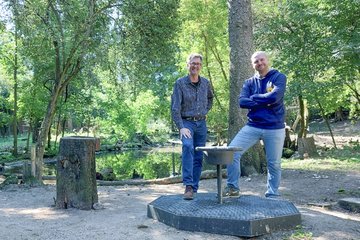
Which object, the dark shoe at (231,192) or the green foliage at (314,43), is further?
the green foliage at (314,43)

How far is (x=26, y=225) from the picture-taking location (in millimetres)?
4473

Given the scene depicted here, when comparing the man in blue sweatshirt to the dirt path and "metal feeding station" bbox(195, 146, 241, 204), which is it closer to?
"metal feeding station" bbox(195, 146, 241, 204)

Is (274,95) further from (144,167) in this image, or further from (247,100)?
(144,167)

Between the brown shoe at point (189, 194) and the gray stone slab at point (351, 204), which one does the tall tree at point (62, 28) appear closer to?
the brown shoe at point (189, 194)

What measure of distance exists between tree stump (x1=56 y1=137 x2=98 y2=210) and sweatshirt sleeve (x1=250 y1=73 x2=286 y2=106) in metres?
2.21

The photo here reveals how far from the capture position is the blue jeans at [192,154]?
15.5 feet

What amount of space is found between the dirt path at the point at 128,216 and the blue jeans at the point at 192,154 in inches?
26.5

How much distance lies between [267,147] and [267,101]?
56 cm

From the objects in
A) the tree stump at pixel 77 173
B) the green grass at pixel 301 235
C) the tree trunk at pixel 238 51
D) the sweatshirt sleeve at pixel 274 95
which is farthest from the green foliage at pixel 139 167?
the green grass at pixel 301 235

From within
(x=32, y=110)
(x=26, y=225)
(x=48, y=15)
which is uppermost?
(x=48, y=15)

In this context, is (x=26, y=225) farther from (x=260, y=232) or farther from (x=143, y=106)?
(x=143, y=106)

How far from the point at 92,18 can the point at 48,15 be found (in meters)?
1.22

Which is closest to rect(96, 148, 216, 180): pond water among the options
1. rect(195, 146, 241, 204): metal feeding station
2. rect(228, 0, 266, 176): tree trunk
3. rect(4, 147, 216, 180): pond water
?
rect(4, 147, 216, 180): pond water

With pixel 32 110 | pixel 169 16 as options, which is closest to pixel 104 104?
pixel 32 110
